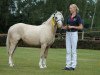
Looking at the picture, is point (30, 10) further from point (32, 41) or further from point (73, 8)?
point (73, 8)

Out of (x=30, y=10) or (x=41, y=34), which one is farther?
(x=30, y=10)

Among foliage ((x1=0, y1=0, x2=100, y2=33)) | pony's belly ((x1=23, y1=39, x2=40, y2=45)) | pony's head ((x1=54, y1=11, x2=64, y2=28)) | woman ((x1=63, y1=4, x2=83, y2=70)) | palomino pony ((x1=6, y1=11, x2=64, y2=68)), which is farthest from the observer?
foliage ((x1=0, y1=0, x2=100, y2=33))

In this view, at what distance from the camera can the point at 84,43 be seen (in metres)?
40.8

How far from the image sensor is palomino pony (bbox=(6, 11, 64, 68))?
15.8m

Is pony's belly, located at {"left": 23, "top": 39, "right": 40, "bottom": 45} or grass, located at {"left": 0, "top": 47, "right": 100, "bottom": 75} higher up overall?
pony's belly, located at {"left": 23, "top": 39, "right": 40, "bottom": 45}

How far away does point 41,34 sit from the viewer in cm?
1599

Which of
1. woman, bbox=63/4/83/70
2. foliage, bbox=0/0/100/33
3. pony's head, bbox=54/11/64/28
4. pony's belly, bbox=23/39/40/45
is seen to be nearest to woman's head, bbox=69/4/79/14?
woman, bbox=63/4/83/70

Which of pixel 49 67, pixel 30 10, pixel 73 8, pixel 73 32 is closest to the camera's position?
pixel 73 8

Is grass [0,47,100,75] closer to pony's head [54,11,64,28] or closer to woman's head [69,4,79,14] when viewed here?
pony's head [54,11,64,28]

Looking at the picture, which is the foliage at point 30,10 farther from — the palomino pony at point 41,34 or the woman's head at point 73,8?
the woman's head at point 73,8

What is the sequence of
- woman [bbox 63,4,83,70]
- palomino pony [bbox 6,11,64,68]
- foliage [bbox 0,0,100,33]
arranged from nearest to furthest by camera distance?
1. woman [bbox 63,4,83,70]
2. palomino pony [bbox 6,11,64,68]
3. foliage [bbox 0,0,100,33]

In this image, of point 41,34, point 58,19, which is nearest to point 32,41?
point 41,34

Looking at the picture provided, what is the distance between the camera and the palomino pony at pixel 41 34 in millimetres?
15781

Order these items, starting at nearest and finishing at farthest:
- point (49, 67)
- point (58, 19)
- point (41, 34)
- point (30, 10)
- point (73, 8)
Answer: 1. point (73, 8)
2. point (58, 19)
3. point (41, 34)
4. point (49, 67)
5. point (30, 10)
